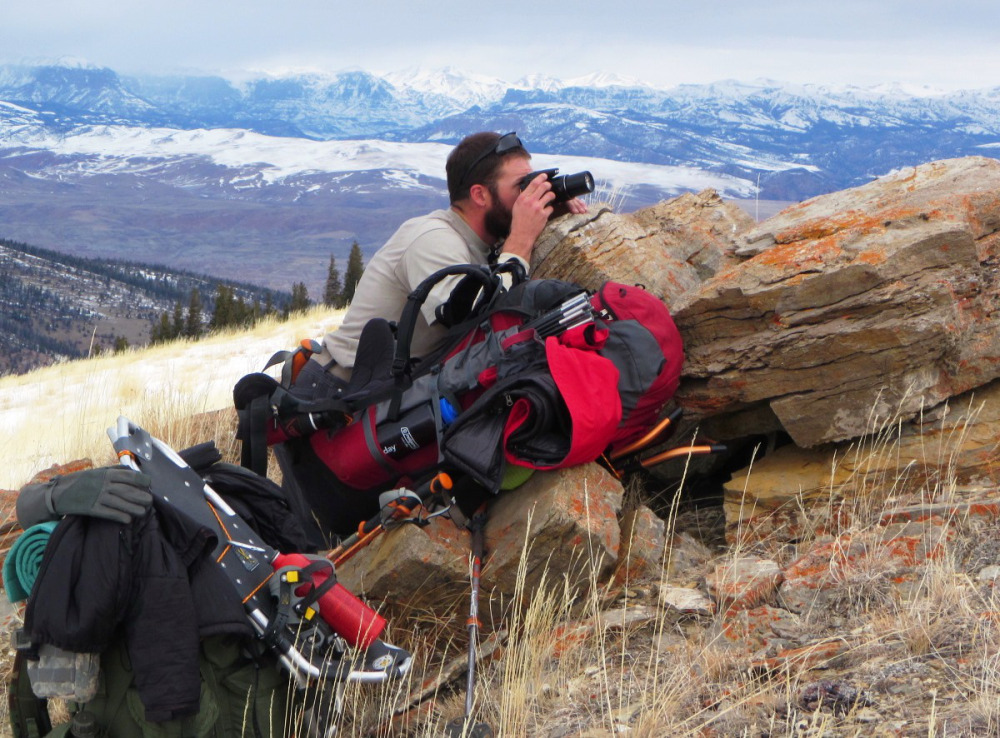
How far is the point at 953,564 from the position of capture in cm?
343

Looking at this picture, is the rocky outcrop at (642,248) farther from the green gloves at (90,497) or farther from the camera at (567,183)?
the green gloves at (90,497)

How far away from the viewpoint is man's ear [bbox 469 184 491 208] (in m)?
5.16

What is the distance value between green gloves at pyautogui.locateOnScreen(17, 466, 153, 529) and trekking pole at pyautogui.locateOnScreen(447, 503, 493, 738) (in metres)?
1.28

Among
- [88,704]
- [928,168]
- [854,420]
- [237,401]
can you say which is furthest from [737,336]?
[88,704]

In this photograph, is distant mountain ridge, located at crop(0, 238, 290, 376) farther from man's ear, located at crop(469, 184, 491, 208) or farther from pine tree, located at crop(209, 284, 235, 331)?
man's ear, located at crop(469, 184, 491, 208)

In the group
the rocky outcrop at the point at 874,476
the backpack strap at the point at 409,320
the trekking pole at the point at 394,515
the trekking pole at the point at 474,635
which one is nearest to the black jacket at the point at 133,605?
the trekking pole at the point at 474,635

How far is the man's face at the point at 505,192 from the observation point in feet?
17.0

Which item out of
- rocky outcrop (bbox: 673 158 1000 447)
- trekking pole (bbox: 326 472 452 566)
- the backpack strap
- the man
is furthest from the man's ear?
trekking pole (bbox: 326 472 452 566)

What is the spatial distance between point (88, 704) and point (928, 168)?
537 cm

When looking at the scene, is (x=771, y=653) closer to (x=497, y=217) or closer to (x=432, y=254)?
(x=432, y=254)

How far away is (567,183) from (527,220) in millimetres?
456

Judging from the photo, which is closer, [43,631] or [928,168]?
[43,631]

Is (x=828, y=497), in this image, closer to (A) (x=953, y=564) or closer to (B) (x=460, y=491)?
(A) (x=953, y=564)

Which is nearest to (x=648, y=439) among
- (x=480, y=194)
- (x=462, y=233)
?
(x=462, y=233)
